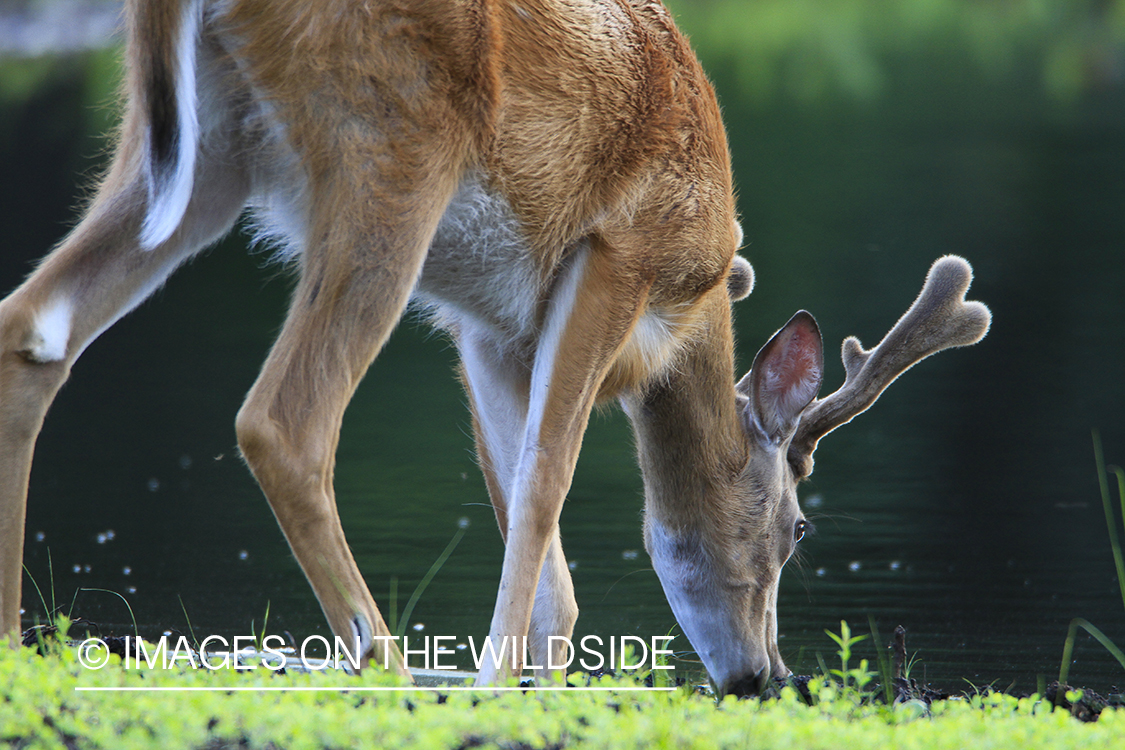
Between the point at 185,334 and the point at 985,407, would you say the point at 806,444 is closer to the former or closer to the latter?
the point at 985,407

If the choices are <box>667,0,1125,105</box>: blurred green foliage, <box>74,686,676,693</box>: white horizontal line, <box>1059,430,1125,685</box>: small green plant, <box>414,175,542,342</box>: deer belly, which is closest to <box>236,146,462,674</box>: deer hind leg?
<box>414,175,542,342</box>: deer belly

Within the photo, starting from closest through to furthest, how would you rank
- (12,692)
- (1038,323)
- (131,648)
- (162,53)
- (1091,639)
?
(12,692), (162,53), (131,648), (1091,639), (1038,323)

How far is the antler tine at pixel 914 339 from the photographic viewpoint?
17.9 feet

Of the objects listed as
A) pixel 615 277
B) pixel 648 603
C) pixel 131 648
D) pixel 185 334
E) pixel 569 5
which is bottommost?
pixel 185 334

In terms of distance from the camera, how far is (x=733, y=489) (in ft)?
17.3

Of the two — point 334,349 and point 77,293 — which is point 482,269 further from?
point 77,293

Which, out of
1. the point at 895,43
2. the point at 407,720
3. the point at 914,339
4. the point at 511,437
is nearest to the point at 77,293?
the point at 511,437

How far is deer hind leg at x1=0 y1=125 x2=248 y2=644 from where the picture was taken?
4.02 m

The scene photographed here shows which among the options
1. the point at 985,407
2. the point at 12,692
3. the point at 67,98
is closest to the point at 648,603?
the point at 12,692

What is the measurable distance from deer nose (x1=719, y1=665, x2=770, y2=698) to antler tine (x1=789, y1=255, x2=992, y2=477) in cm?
92

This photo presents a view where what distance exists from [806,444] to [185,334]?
10884 mm

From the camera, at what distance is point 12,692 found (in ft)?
10.9

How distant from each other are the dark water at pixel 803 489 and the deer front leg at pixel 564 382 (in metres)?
1.05

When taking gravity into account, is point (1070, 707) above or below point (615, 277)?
below
